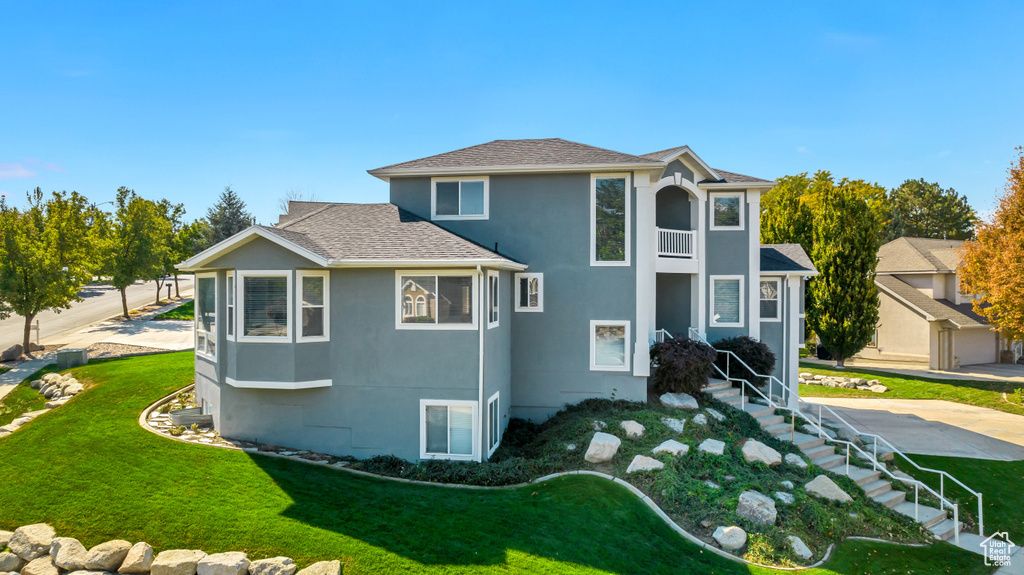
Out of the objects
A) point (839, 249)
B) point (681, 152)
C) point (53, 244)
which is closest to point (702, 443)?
point (681, 152)

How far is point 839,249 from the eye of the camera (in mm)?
26047

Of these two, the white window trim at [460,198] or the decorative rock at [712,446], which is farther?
the white window trim at [460,198]

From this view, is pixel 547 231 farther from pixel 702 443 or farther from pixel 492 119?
pixel 492 119

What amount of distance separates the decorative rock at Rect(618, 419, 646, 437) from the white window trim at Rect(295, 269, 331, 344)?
22.6 ft

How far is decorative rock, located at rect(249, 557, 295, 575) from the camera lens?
6.80 m

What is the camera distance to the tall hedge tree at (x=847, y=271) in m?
25.8

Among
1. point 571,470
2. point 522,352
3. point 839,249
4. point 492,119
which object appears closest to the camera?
point 571,470

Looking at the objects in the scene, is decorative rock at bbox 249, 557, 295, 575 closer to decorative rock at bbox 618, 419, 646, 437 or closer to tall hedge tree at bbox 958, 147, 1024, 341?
decorative rock at bbox 618, 419, 646, 437

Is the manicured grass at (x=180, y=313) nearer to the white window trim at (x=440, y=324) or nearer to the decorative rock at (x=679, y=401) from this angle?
the white window trim at (x=440, y=324)

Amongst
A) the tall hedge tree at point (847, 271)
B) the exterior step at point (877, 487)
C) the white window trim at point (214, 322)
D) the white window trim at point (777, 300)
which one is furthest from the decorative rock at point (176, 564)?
the tall hedge tree at point (847, 271)

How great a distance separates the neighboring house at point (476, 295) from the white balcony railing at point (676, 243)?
2.7 inches

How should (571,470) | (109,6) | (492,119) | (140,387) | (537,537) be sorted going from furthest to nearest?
(492,119) < (140,387) < (109,6) < (571,470) < (537,537)

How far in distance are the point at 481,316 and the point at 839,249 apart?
921 inches

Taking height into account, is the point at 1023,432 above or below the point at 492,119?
below
